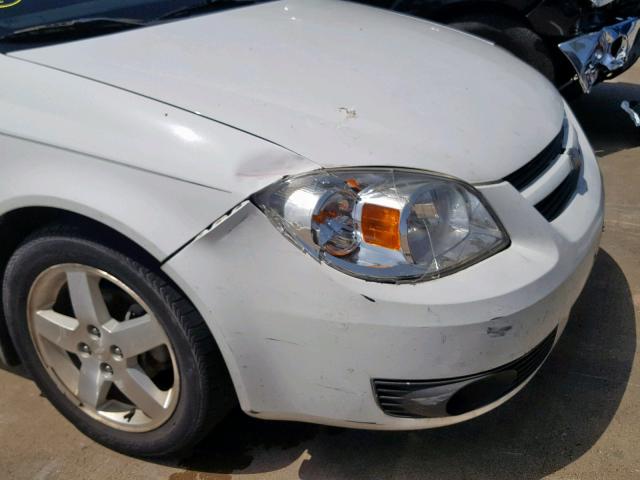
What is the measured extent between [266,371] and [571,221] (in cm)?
98

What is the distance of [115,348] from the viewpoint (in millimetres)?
2170

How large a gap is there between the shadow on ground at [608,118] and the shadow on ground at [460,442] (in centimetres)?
252

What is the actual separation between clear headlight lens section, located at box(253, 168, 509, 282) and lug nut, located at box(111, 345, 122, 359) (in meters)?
0.68

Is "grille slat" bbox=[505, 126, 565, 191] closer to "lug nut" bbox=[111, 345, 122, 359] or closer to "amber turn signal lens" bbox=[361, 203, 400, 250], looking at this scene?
"amber turn signal lens" bbox=[361, 203, 400, 250]

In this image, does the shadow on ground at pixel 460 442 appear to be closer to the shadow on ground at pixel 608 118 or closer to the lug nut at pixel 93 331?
the lug nut at pixel 93 331

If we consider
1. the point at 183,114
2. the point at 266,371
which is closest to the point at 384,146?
the point at 183,114

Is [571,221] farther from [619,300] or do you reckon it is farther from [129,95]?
[129,95]

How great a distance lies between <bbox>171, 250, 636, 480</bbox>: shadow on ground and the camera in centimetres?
224

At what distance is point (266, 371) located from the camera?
193cm

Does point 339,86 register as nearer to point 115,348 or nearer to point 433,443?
point 115,348

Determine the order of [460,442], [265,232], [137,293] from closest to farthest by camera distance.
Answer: [265,232], [137,293], [460,442]

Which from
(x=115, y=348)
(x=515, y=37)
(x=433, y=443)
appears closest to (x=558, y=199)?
(x=433, y=443)

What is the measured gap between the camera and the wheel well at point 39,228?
6.50 feet

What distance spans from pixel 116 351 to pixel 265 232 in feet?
2.20
